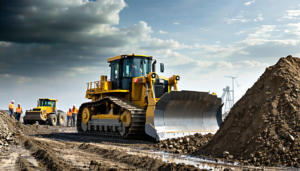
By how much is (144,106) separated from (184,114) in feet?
6.31

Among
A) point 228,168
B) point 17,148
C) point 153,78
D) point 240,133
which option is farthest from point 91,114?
point 228,168

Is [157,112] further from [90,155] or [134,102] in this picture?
[90,155]

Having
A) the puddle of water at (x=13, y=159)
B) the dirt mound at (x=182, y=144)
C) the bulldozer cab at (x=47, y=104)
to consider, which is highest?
the bulldozer cab at (x=47, y=104)

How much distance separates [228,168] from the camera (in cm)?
636

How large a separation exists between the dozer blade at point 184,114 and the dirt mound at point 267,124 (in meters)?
3.01

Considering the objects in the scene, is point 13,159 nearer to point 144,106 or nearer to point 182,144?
point 182,144

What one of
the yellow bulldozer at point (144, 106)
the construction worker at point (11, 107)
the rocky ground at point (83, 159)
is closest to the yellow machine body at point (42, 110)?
the construction worker at point (11, 107)

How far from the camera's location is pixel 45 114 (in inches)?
1009

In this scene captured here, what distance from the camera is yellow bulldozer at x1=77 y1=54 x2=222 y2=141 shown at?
11742 mm

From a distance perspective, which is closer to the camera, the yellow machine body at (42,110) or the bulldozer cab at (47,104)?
the yellow machine body at (42,110)

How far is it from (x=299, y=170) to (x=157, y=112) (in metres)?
6.08

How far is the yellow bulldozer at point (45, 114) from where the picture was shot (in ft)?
82.1

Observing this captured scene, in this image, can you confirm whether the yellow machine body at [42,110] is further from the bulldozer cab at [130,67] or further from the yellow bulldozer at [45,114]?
the bulldozer cab at [130,67]

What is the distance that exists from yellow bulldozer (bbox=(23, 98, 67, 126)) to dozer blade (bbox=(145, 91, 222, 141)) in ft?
51.1
